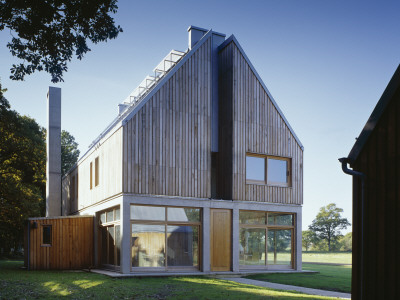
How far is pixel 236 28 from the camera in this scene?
19859mm

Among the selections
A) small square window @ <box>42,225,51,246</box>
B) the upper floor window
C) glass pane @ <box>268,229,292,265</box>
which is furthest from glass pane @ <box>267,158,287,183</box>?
small square window @ <box>42,225,51,246</box>

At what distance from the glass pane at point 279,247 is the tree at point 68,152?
2588 centimetres

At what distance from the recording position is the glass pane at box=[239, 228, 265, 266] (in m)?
18.5

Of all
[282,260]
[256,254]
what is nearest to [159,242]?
[256,254]

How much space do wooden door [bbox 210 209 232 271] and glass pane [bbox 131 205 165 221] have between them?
235 cm

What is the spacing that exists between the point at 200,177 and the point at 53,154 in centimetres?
1312

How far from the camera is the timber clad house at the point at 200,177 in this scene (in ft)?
55.1

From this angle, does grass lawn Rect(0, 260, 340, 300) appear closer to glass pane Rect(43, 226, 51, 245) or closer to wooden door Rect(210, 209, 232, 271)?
wooden door Rect(210, 209, 232, 271)

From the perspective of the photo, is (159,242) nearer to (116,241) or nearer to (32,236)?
(116,241)

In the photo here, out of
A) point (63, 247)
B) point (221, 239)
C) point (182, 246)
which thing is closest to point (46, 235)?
point (63, 247)

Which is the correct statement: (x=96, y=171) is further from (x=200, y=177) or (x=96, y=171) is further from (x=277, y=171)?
(x=277, y=171)

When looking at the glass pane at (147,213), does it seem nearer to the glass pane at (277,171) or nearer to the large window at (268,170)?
the large window at (268,170)

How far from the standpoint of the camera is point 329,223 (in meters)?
65.1

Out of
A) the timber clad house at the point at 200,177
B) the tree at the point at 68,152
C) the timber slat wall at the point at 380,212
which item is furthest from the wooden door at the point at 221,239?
the tree at the point at 68,152
